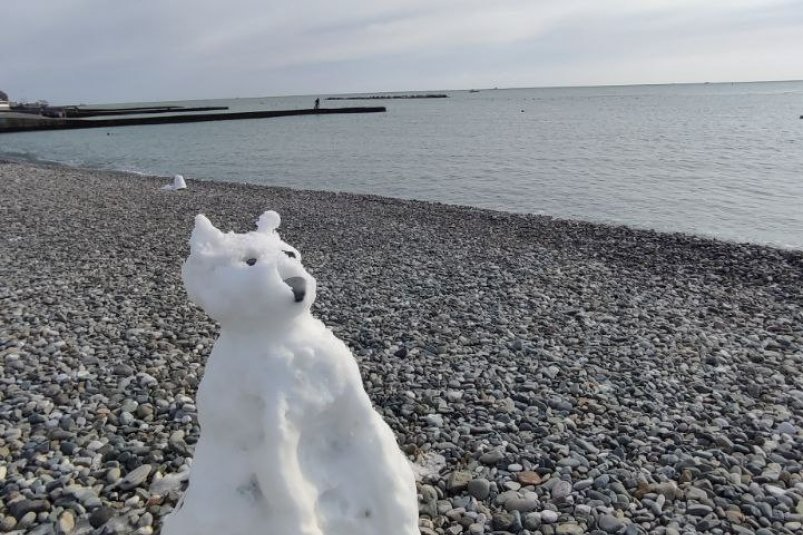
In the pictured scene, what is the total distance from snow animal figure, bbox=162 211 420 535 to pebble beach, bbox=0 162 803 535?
149cm

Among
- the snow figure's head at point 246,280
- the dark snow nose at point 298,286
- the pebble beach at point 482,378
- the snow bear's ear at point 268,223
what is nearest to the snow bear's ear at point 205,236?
the snow figure's head at point 246,280

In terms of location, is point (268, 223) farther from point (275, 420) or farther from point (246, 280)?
point (275, 420)

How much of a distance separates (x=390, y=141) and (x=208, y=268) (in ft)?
155

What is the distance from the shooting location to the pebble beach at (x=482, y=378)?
4359 millimetres

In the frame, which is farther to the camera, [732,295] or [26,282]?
[732,295]

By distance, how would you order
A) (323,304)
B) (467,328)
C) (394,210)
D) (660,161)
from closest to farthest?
(467,328)
(323,304)
(394,210)
(660,161)

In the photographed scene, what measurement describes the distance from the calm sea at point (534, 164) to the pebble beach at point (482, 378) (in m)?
8.90

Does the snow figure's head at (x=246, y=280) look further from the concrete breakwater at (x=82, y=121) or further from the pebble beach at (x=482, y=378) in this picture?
the concrete breakwater at (x=82, y=121)

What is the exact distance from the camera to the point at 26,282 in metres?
9.38

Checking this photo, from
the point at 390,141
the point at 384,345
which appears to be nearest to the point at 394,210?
the point at 384,345

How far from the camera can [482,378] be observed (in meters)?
6.41

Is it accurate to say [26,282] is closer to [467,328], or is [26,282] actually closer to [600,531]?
[467,328]

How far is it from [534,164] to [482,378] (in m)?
28.7

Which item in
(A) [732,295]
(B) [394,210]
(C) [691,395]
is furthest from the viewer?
(B) [394,210]
